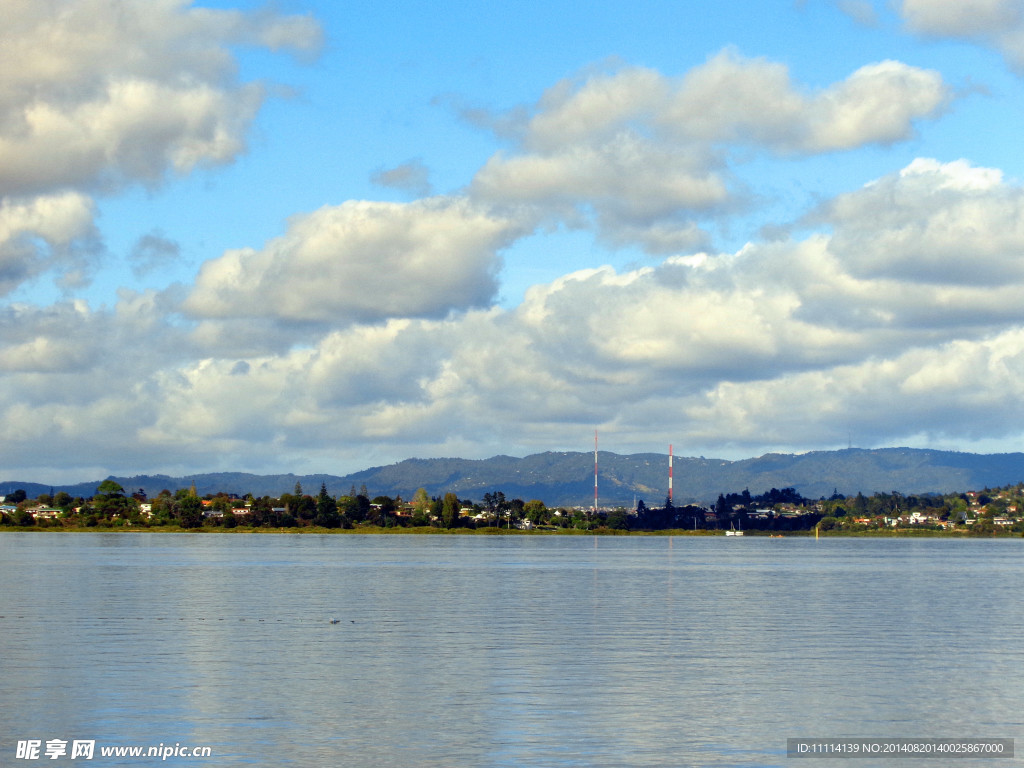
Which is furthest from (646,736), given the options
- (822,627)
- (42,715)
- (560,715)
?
(822,627)

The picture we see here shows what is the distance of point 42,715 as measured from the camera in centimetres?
4212

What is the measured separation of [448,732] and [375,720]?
339cm

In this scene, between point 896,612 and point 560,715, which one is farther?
point 896,612

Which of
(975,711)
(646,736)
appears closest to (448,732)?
(646,736)

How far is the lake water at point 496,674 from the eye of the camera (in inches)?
1519

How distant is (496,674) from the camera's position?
173 feet

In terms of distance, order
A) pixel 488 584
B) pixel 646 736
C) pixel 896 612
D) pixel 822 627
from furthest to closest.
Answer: pixel 488 584 < pixel 896 612 < pixel 822 627 < pixel 646 736

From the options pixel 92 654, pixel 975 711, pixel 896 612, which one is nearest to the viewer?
pixel 975 711

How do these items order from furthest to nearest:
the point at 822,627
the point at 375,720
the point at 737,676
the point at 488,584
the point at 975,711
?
the point at 488,584, the point at 822,627, the point at 737,676, the point at 975,711, the point at 375,720

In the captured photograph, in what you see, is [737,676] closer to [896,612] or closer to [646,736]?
[646,736]

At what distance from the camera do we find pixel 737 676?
174 feet

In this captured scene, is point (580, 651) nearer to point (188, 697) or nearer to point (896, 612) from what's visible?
point (188, 697)

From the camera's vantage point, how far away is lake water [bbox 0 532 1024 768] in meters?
38.6

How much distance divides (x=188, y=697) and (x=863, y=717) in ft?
82.1
